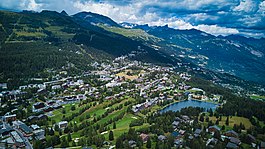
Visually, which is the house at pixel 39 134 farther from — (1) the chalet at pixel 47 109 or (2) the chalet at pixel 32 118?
(1) the chalet at pixel 47 109

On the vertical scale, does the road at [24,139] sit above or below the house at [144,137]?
below

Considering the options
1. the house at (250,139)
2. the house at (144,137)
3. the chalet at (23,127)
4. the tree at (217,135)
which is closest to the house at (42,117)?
the chalet at (23,127)

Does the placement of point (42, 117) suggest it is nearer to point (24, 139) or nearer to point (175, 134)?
point (24, 139)

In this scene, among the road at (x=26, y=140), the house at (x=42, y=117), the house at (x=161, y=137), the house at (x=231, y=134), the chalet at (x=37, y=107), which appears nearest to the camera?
the road at (x=26, y=140)

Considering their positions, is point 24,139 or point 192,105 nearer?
point 24,139

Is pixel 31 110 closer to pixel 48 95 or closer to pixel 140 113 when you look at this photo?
pixel 48 95

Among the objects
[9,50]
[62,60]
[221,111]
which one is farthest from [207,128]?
[9,50]

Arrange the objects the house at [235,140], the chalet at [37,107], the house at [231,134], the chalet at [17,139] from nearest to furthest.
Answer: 1. the chalet at [17,139]
2. the house at [235,140]
3. the house at [231,134]
4. the chalet at [37,107]

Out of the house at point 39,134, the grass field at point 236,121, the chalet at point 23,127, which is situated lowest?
the grass field at point 236,121

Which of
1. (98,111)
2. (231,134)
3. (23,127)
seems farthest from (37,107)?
(231,134)
